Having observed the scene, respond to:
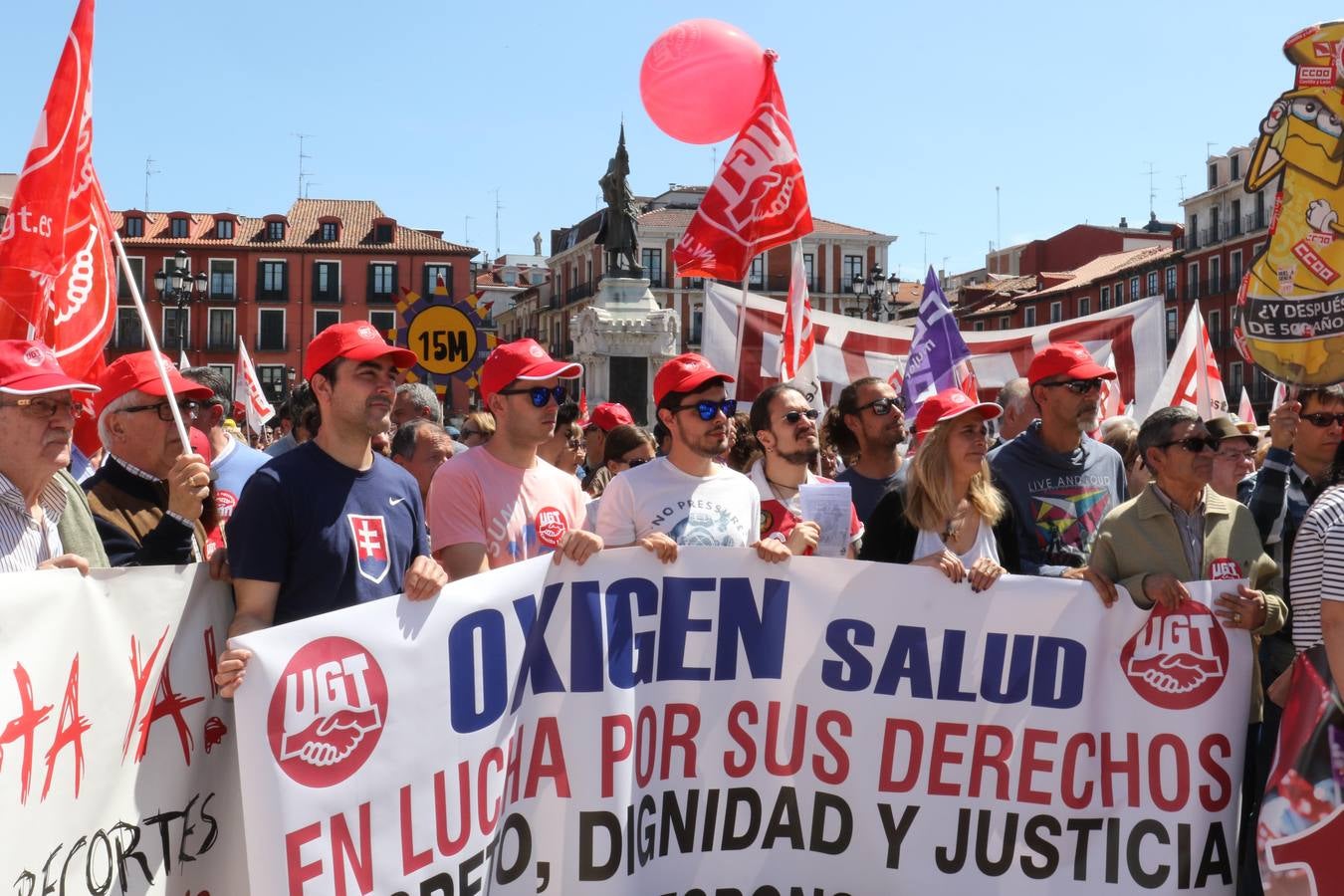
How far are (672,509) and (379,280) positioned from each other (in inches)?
2529

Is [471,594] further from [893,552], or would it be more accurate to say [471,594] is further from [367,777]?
[893,552]

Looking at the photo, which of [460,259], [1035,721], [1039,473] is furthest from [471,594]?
[460,259]

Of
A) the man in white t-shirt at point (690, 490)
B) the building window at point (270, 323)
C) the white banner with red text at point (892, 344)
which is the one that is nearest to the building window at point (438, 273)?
the building window at point (270, 323)

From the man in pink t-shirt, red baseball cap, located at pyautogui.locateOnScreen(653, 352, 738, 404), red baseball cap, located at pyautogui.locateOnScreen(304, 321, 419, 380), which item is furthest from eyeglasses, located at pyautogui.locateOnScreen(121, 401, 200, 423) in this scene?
red baseball cap, located at pyautogui.locateOnScreen(653, 352, 738, 404)

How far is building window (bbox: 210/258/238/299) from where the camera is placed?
6612 cm

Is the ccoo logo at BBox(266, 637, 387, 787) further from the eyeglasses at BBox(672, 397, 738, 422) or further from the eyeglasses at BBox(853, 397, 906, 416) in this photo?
the eyeglasses at BBox(853, 397, 906, 416)

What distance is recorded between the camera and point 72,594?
3.30 meters

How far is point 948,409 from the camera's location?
4.52 m

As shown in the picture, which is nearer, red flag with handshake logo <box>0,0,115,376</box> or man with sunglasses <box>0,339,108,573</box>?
man with sunglasses <box>0,339,108,573</box>

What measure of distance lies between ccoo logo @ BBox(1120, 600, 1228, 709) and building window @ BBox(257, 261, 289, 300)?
65.6 meters

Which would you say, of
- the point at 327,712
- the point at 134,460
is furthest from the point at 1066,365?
the point at 134,460

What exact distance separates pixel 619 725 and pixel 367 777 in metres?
0.85

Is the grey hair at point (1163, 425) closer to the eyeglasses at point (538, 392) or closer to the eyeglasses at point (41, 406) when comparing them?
the eyeglasses at point (538, 392)

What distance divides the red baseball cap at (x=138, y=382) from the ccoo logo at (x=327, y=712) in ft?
3.30
